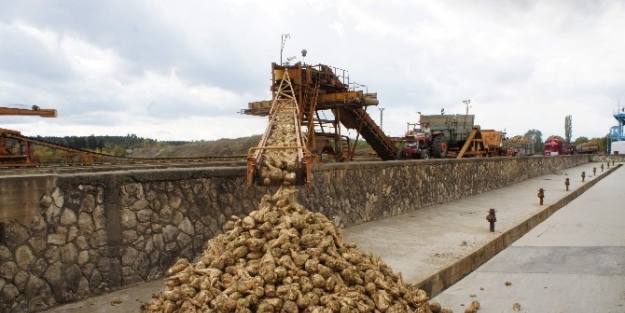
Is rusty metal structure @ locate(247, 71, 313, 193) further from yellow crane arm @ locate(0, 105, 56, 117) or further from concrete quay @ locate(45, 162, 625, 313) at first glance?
yellow crane arm @ locate(0, 105, 56, 117)

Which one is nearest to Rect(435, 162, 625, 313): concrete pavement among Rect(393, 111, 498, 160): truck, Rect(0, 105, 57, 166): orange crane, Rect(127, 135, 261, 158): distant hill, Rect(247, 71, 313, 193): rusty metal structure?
Rect(247, 71, 313, 193): rusty metal structure

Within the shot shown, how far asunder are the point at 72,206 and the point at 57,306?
100 centimetres

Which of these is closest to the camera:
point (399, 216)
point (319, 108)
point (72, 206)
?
point (72, 206)

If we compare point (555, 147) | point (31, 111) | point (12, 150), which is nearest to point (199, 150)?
point (31, 111)

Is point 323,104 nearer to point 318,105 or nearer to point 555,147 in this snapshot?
point 318,105

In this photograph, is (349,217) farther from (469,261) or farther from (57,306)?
(57,306)

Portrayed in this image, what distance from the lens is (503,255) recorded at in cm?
730

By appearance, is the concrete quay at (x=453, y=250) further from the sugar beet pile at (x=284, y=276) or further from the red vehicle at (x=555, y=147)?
the red vehicle at (x=555, y=147)

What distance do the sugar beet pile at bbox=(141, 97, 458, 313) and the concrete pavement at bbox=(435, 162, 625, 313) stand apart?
98cm

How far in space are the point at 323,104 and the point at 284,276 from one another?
487 inches

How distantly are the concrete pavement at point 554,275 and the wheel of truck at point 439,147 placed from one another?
10.6 m

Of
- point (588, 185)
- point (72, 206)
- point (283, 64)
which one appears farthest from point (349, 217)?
point (588, 185)

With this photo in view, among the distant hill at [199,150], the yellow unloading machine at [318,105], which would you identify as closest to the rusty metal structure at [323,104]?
A: the yellow unloading machine at [318,105]

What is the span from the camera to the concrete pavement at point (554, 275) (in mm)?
4996
